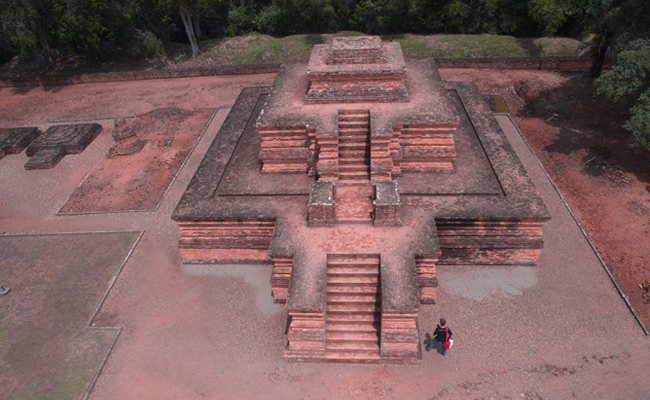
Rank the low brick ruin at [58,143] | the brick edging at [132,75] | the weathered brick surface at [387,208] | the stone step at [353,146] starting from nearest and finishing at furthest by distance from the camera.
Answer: the weathered brick surface at [387,208] < the stone step at [353,146] < the low brick ruin at [58,143] < the brick edging at [132,75]

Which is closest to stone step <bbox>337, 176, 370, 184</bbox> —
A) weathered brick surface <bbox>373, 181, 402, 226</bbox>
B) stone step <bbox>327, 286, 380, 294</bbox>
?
weathered brick surface <bbox>373, 181, 402, 226</bbox>

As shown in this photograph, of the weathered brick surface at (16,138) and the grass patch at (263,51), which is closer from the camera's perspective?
the weathered brick surface at (16,138)

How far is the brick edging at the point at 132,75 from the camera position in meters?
26.6

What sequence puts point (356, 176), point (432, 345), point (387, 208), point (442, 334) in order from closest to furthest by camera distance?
point (442, 334)
point (432, 345)
point (387, 208)
point (356, 176)

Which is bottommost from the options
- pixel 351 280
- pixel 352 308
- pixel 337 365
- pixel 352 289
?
pixel 337 365

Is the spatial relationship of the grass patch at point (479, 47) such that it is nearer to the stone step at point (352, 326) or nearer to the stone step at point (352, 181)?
the stone step at point (352, 181)

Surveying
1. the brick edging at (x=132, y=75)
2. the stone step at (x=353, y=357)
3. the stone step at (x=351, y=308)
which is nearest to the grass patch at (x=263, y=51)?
the brick edging at (x=132, y=75)

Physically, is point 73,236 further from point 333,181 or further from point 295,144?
point 333,181

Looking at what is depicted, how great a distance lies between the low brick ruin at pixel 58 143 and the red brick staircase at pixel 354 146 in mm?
13983

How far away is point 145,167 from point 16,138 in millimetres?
8101

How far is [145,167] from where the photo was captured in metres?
18.1

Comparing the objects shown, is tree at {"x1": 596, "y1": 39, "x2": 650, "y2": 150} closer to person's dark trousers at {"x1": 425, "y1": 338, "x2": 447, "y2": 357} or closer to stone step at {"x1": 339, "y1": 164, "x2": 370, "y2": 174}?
stone step at {"x1": 339, "y1": 164, "x2": 370, "y2": 174}

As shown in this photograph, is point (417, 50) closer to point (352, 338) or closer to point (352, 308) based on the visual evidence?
point (352, 308)

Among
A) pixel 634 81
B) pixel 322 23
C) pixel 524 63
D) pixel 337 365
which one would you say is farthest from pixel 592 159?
pixel 322 23
